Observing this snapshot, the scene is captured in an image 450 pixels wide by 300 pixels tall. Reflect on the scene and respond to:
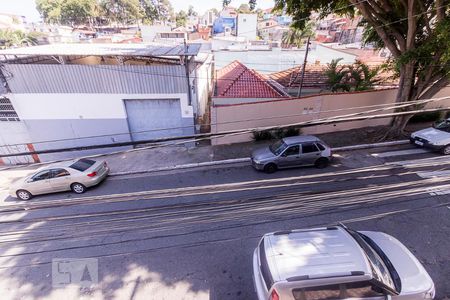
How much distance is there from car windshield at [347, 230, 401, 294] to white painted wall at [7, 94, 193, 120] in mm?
9992

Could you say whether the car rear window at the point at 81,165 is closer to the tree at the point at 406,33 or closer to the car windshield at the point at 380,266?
the car windshield at the point at 380,266

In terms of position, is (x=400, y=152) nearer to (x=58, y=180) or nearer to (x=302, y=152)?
(x=302, y=152)

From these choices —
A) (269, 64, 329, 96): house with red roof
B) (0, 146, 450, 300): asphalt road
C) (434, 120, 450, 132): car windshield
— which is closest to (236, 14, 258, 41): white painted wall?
(269, 64, 329, 96): house with red roof

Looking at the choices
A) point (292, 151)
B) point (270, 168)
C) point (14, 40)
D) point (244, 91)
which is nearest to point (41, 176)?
point (270, 168)

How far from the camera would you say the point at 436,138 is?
10180mm

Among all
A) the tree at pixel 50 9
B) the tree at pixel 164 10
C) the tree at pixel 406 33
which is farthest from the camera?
the tree at pixel 164 10

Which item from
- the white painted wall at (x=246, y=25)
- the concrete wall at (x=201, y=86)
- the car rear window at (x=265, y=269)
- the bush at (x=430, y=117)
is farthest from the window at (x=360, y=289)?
the white painted wall at (x=246, y=25)

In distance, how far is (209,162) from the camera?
1173 cm

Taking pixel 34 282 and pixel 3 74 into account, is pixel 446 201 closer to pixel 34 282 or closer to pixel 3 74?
pixel 34 282

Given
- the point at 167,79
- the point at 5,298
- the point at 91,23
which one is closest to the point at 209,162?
the point at 167,79

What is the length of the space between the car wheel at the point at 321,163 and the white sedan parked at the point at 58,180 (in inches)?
379

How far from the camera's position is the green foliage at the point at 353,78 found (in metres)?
14.6

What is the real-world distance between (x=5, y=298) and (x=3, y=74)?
11219mm

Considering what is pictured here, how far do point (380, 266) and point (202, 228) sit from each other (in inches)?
185
